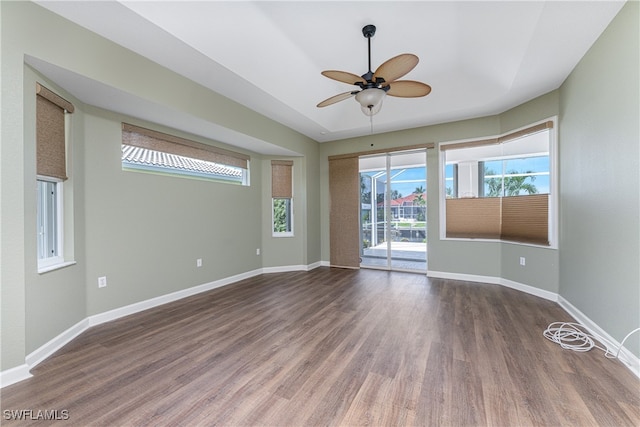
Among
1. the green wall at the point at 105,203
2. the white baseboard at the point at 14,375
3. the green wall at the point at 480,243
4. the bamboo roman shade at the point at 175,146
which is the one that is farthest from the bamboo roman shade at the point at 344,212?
the white baseboard at the point at 14,375

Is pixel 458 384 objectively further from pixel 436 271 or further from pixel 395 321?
pixel 436 271

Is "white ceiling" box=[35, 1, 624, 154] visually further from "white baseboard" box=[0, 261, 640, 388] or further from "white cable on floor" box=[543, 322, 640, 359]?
"white cable on floor" box=[543, 322, 640, 359]

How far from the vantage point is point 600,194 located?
254cm

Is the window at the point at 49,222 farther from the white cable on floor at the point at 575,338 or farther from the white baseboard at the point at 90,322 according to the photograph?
the white cable on floor at the point at 575,338

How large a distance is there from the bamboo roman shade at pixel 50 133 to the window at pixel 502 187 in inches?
205

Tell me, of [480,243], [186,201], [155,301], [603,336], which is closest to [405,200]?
[480,243]

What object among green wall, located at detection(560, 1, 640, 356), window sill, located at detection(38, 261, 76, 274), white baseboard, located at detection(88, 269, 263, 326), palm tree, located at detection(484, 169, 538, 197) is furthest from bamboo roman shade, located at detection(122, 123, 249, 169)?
green wall, located at detection(560, 1, 640, 356)

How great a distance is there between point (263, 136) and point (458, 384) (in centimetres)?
401

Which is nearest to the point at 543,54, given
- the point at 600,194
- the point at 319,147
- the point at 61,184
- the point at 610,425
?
the point at 600,194

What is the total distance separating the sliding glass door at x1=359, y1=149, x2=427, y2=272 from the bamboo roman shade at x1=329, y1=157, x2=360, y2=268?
0.21 metres

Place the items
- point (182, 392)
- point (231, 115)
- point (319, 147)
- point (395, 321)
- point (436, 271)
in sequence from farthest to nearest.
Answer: point (319, 147), point (436, 271), point (231, 115), point (395, 321), point (182, 392)

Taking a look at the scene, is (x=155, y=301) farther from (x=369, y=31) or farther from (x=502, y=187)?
(x=502, y=187)

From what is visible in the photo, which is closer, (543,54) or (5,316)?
(5,316)

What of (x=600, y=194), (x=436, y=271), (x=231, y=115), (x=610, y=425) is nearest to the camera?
(x=610, y=425)
